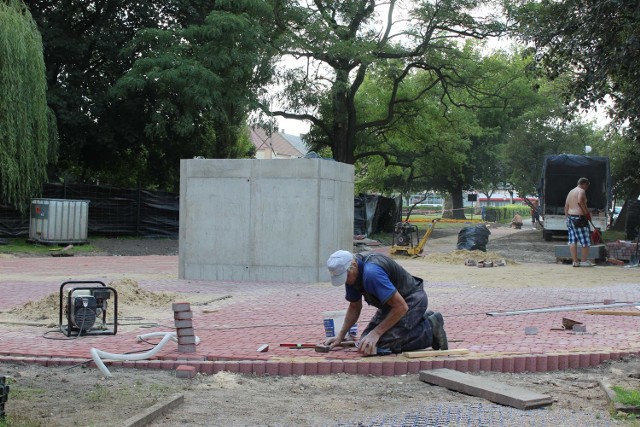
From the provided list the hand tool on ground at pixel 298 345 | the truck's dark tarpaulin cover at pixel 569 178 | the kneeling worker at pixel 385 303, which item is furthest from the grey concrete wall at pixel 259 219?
the truck's dark tarpaulin cover at pixel 569 178

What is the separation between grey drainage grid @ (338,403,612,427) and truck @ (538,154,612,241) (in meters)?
25.2

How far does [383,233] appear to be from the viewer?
123 feet

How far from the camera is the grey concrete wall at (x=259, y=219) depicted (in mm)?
13945

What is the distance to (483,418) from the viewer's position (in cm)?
512

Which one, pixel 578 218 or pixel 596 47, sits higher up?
pixel 596 47

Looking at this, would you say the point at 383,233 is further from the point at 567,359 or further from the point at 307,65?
the point at 567,359

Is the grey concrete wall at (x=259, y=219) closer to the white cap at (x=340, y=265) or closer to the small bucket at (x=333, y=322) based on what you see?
the small bucket at (x=333, y=322)

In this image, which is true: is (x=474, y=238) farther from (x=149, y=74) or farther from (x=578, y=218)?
(x=149, y=74)

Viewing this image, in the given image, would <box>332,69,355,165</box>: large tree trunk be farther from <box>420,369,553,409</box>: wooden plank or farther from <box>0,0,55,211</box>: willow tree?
<box>420,369,553,409</box>: wooden plank

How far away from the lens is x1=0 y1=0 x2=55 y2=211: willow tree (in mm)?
21219

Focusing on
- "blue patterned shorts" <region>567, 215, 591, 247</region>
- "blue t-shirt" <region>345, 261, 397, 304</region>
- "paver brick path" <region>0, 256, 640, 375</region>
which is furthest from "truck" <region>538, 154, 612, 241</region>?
"blue t-shirt" <region>345, 261, 397, 304</region>

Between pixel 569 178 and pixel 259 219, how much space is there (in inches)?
777

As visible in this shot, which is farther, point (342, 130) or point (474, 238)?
point (342, 130)

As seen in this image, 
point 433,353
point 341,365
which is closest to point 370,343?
point 341,365
